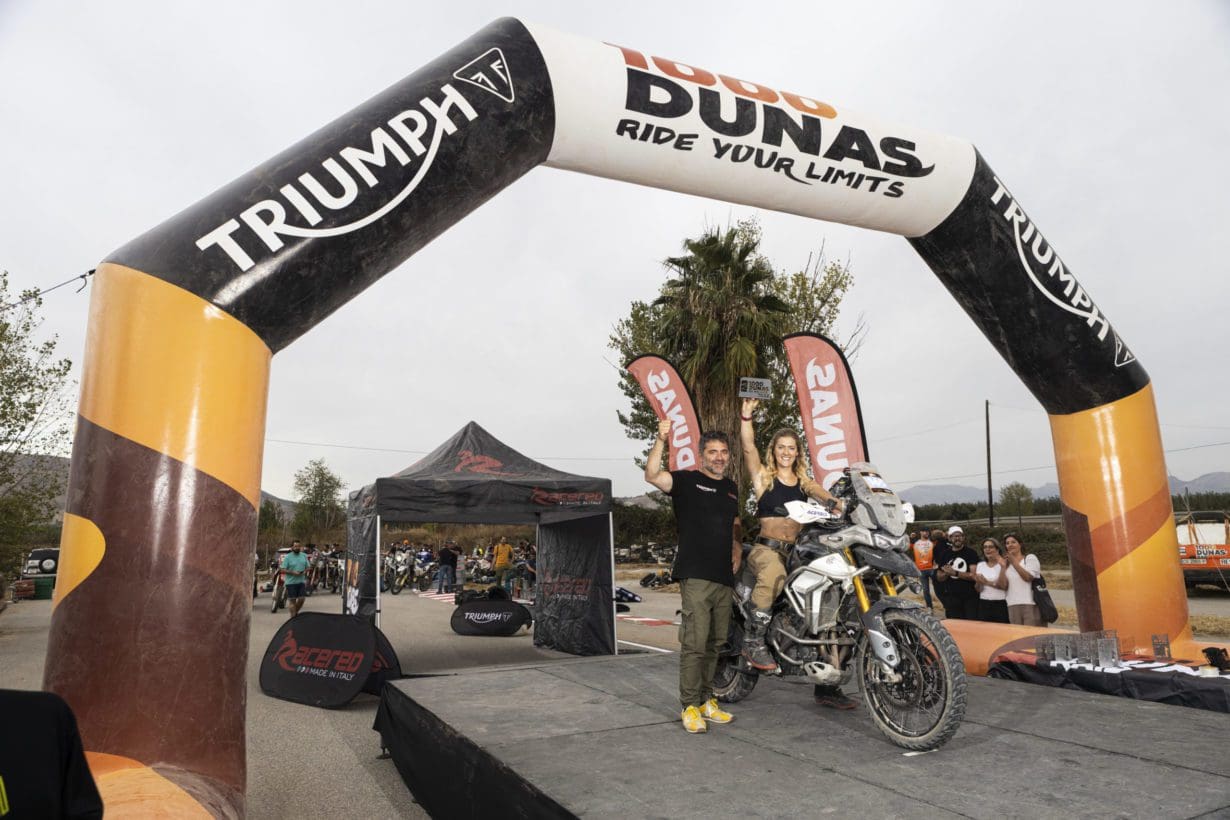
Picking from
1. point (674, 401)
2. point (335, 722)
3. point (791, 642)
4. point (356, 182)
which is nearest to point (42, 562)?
point (335, 722)

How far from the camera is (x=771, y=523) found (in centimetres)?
519

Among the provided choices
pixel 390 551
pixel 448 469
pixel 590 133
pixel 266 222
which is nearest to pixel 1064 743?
pixel 590 133

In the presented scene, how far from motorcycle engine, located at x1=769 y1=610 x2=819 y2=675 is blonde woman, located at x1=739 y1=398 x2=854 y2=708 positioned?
75mm

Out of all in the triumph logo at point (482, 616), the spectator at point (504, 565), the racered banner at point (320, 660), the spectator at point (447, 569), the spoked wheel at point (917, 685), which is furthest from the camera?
the spectator at point (447, 569)

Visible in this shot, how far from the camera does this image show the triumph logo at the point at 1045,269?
250 inches

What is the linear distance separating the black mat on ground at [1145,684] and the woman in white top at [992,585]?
→ 3327 mm

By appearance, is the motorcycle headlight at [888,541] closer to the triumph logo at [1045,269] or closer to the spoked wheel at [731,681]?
the spoked wheel at [731,681]

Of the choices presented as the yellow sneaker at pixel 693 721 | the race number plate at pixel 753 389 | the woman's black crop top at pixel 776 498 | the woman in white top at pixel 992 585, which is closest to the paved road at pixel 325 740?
the yellow sneaker at pixel 693 721

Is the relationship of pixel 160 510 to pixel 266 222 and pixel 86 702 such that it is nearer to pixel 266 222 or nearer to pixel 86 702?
pixel 86 702

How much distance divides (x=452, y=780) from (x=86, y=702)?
5.61ft

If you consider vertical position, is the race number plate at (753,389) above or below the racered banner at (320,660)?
above

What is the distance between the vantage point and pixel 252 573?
12.7 ft

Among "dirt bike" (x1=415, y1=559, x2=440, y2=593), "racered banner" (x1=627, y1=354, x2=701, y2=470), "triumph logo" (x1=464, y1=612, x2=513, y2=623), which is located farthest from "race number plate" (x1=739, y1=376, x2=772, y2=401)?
"dirt bike" (x1=415, y1=559, x2=440, y2=593)

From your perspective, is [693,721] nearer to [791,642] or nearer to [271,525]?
[791,642]
